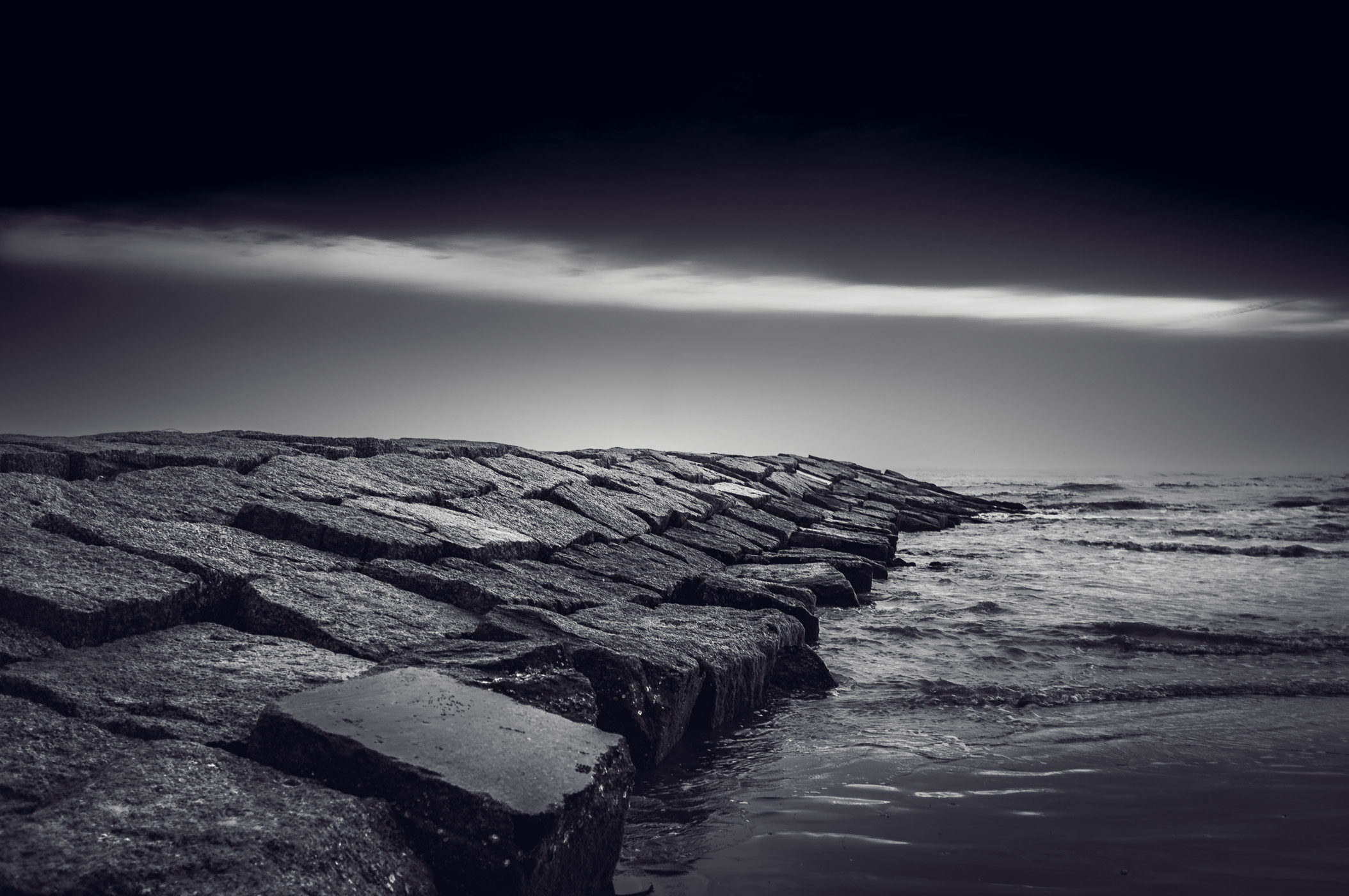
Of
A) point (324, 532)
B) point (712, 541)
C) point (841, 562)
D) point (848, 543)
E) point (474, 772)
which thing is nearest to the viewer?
point (474, 772)

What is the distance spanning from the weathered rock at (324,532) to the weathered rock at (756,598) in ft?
5.15

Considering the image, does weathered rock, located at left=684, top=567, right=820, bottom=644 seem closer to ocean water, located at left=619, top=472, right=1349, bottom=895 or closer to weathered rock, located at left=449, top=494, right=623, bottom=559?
ocean water, located at left=619, top=472, right=1349, bottom=895

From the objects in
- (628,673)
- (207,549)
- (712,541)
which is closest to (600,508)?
(712,541)

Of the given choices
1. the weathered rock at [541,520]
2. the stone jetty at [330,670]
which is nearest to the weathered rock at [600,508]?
the weathered rock at [541,520]

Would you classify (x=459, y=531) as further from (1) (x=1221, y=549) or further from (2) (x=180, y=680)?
(1) (x=1221, y=549)

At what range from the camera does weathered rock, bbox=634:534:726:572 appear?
6480 millimetres

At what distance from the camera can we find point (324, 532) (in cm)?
431

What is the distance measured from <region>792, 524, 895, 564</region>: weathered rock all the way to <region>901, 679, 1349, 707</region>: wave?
4.48m

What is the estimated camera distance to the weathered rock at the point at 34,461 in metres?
4.49

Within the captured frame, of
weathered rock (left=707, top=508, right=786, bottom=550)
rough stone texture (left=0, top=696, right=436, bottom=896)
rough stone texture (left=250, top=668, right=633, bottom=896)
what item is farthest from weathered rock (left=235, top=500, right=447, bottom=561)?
weathered rock (left=707, top=508, right=786, bottom=550)

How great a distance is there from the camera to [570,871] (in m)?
2.15

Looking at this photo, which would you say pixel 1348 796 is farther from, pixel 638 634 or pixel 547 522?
pixel 547 522

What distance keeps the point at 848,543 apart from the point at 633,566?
4294 millimetres

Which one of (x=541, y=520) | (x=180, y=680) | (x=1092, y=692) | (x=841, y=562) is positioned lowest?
(x=1092, y=692)
